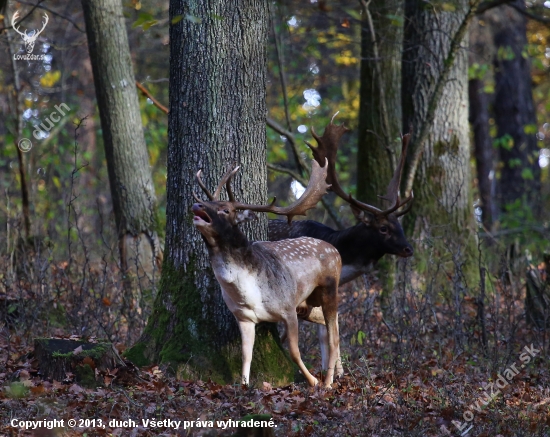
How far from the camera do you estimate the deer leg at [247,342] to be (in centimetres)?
713

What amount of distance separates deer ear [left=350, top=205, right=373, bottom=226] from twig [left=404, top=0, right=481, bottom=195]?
6.56ft

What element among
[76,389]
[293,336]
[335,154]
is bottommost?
[76,389]

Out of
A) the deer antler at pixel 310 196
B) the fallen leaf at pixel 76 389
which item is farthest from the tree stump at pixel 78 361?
the deer antler at pixel 310 196

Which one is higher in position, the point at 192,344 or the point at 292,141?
the point at 292,141

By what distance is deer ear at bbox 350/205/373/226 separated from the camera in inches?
375

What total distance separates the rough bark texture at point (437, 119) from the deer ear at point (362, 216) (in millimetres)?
3229

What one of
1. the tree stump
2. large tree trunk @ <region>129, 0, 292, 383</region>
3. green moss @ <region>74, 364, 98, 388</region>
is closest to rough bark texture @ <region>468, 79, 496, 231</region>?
large tree trunk @ <region>129, 0, 292, 383</region>

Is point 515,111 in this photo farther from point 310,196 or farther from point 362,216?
point 310,196

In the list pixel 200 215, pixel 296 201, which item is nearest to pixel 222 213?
pixel 200 215

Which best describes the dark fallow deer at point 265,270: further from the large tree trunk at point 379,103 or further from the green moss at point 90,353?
the large tree trunk at point 379,103

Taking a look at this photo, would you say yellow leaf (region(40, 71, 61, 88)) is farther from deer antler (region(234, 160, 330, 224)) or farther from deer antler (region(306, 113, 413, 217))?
deer antler (region(234, 160, 330, 224))

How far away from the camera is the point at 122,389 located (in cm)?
677

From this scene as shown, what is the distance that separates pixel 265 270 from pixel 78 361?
1.89 meters

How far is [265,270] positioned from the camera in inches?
282
